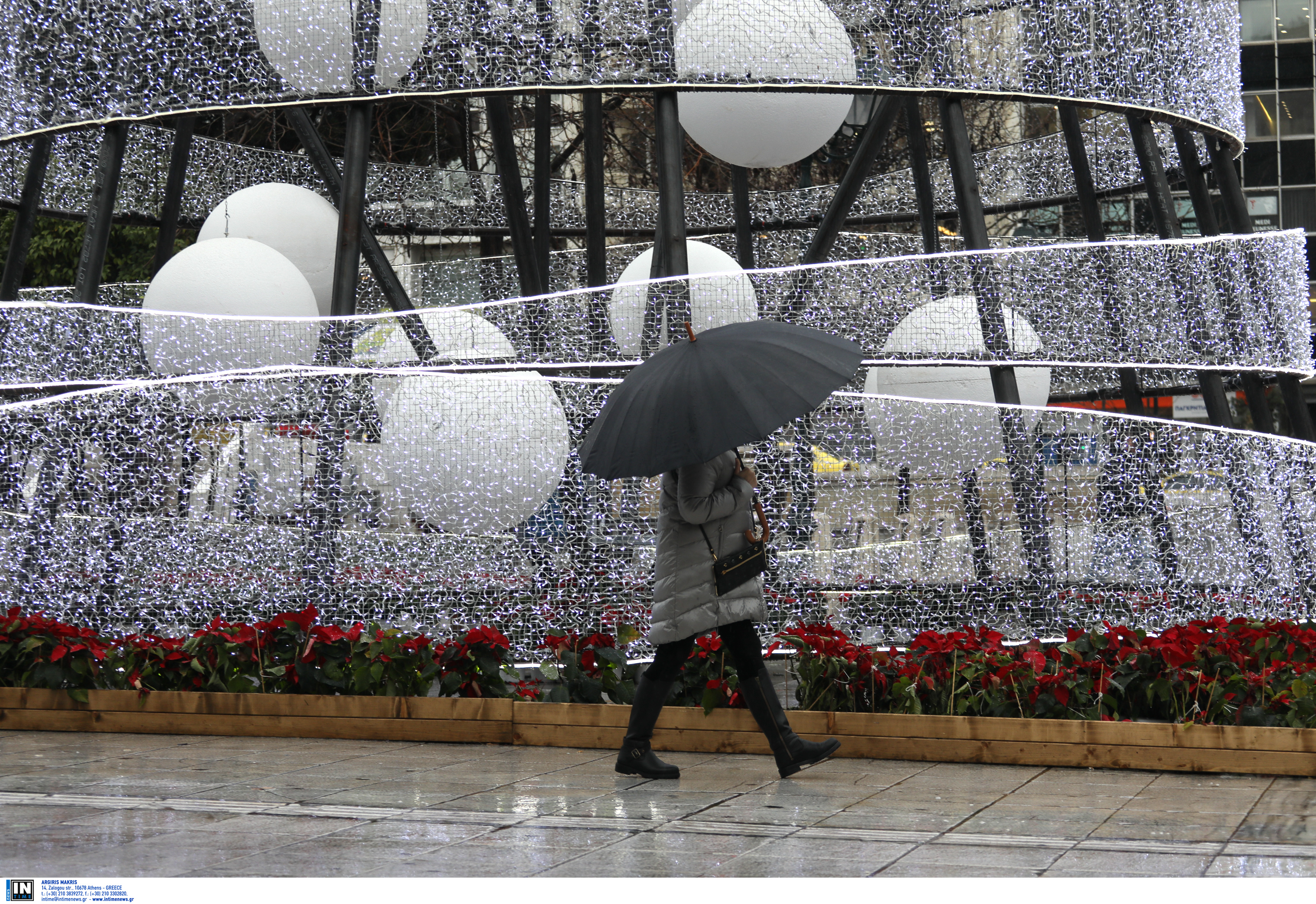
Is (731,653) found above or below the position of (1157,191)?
below

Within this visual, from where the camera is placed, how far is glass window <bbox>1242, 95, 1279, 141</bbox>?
48188 mm

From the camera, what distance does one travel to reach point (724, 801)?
567 centimetres

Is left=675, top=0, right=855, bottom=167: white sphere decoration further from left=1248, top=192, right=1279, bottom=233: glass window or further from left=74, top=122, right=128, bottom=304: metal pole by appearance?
left=1248, top=192, right=1279, bottom=233: glass window

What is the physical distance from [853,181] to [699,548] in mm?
5197

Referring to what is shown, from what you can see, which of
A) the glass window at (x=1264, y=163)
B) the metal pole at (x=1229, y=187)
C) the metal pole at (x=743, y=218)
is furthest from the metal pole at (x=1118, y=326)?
the glass window at (x=1264, y=163)

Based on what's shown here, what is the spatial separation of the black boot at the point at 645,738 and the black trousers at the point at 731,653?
56 mm

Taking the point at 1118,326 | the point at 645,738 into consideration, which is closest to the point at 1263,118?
the point at 1118,326

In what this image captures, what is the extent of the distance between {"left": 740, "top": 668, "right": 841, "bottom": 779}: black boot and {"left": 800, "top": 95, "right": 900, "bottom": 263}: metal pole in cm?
514

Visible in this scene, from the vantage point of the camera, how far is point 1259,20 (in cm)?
4875

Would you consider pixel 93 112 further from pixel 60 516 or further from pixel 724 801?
pixel 724 801

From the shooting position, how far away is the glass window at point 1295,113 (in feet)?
157

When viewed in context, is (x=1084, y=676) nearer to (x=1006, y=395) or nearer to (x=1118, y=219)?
(x=1006, y=395)

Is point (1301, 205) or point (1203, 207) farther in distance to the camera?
point (1301, 205)
